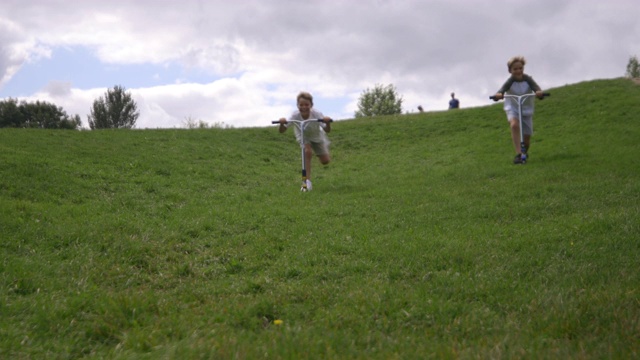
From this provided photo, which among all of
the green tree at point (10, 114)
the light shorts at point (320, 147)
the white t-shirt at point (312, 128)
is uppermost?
the green tree at point (10, 114)

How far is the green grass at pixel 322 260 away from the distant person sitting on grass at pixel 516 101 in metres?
0.95

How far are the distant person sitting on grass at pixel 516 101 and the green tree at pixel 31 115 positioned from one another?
4663 cm

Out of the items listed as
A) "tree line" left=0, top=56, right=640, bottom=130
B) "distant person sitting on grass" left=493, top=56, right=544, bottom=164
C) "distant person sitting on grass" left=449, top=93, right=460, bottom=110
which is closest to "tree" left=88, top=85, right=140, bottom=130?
"tree line" left=0, top=56, right=640, bottom=130

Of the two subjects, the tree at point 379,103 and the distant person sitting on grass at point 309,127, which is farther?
the tree at point 379,103

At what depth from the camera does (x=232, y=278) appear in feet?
20.0

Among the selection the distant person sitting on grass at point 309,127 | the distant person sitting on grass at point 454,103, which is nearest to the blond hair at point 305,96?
the distant person sitting on grass at point 309,127

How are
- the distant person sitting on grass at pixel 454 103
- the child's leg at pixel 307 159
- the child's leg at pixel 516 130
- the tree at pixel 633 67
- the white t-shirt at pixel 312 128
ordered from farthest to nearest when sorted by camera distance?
the tree at pixel 633 67 → the distant person sitting on grass at pixel 454 103 → the child's leg at pixel 516 130 → the white t-shirt at pixel 312 128 → the child's leg at pixel 307 159

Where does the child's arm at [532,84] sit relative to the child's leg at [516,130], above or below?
above

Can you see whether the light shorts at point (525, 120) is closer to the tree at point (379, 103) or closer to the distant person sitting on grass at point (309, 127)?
the distant person sitting on grass at point (309, 127)

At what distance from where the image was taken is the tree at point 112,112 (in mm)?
63094

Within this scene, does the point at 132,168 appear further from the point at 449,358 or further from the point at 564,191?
the point at 449,358

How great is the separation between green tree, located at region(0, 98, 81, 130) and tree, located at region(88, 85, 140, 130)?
993 cm

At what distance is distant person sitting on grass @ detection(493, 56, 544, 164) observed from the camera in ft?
46.0

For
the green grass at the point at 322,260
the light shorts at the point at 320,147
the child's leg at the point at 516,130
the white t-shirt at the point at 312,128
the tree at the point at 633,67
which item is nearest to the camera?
the green grass at the point at 322,260
